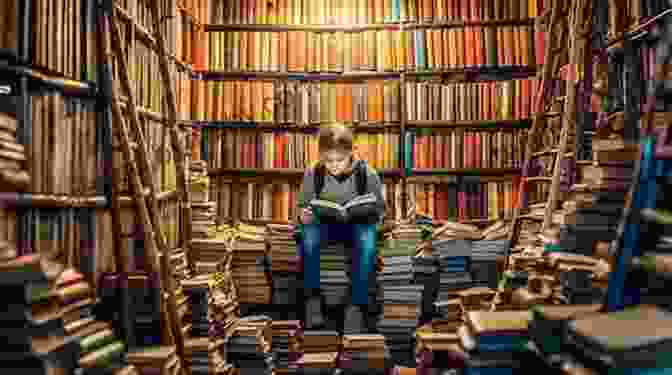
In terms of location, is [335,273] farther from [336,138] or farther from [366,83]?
[366,83]

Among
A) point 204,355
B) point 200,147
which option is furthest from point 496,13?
point 204,355

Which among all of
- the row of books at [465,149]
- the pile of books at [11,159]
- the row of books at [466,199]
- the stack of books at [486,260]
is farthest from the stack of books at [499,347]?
the row of books at [465,149]

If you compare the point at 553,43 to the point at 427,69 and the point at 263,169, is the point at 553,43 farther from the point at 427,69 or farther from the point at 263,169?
the point at 263,169

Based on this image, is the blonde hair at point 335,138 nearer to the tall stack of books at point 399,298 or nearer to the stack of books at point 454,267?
the tall stack of books at point 399,298

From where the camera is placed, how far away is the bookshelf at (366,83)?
5895mm

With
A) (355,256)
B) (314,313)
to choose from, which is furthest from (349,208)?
(314,313)

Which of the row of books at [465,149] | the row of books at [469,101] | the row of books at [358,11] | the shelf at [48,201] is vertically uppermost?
the row of books at [358,11]

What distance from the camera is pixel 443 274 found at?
→ 16.7 ft

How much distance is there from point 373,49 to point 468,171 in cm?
139

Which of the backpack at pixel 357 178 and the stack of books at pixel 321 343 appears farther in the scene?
the backpack at pixel 357 178

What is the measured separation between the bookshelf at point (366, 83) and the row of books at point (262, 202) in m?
0.02

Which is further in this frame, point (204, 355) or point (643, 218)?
point (204, 355)

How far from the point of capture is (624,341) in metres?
1.78

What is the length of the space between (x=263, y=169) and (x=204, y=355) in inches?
101
